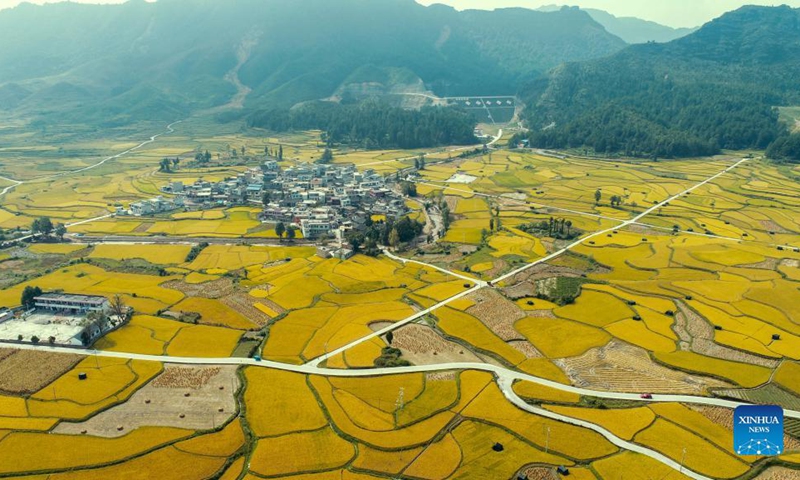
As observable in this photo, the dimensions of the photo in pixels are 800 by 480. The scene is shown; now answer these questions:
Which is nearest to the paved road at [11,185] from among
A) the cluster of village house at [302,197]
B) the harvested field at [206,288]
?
the cluster of village house at [302,197]

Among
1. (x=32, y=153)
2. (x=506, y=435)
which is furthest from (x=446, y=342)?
(x=32, y=153)

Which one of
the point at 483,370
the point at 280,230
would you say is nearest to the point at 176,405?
the point at 483,370

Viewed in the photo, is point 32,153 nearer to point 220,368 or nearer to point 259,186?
point 259,186

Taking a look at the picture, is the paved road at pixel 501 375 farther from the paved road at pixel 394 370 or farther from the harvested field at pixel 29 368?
the harvested field at pixel 29 368

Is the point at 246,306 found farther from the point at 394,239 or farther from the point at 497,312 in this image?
the point at 497,312

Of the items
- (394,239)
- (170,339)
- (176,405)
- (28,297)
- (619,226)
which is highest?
(619,226)
